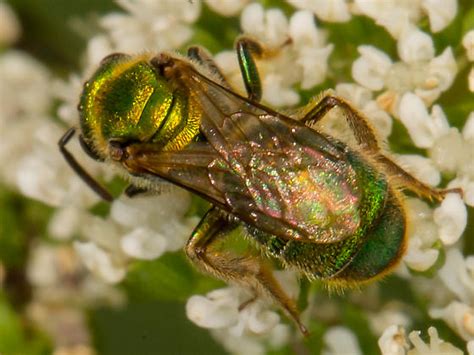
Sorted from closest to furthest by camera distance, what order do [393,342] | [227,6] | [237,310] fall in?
[393,342]
[237,310]
[227,6]

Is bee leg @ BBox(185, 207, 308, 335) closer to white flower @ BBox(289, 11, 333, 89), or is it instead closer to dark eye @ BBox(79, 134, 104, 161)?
dark eye @ BBox(79, 134, 104, 161)

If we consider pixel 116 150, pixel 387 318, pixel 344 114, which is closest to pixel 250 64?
pixel 344 114

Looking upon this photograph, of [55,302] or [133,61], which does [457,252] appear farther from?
[55,302]

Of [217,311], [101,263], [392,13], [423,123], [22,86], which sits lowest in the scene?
[22,86]

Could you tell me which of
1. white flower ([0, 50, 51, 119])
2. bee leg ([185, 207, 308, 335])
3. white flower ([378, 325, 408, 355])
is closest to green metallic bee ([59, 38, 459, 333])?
bee leg ([185, 207, 308, 335])

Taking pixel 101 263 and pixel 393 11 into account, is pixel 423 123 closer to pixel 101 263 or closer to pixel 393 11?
pixel 393 11

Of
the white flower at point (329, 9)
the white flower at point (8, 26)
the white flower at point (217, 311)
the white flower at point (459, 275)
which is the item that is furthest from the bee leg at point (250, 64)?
the white flower at point (8, 26)
